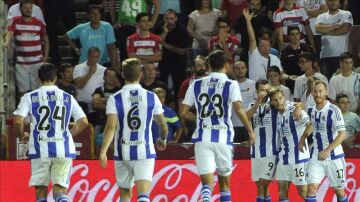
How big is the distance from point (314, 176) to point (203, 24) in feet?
18.0

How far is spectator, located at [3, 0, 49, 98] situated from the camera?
23250 mm

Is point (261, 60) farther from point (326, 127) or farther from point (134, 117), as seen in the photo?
point (134, 117)

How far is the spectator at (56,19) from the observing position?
971 inches

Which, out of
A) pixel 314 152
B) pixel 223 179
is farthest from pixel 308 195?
pixel 223 179

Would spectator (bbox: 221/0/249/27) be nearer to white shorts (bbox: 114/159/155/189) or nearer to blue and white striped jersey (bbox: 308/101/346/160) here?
blue and white striped jersey (bbox: 308/101/346/160)

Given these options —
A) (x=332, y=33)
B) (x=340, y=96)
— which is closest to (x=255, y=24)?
(x=332, y=33)

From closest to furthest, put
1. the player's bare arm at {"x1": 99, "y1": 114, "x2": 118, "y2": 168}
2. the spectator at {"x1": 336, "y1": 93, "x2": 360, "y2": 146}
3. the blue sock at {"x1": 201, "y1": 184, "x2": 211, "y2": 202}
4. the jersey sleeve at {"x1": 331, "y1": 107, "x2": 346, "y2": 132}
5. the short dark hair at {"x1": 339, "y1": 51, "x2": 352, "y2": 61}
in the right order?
the player's bare arm at {"x1": 99, "y1": 114, "x2": 118, "y2": 168} < the blue sock at {"x1": 201, "y1": 184, "x2": 211, "y2": 202} < the jersey sleeve at {"x1": 331, "y1": 107, "x2": 346, "y2": 132} < the spectator at {"x1": 336, "y1": 93, "x2": 360, "y2": 146} < the short dark hair at {"x1": 339, "y1": 51, "x2": 352, "y2": 61}

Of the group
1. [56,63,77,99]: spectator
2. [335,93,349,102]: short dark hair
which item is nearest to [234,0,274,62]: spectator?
[335,93,349,102]: short dark hair

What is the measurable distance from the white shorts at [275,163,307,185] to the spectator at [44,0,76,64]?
6828mm

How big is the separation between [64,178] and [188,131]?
4.49 metres

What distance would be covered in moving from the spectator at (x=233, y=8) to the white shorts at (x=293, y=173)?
208 inches

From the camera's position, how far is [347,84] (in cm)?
2162

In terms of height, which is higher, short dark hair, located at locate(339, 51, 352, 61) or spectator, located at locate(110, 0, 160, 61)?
spectator, located at locate(110, 0, 160, 61)

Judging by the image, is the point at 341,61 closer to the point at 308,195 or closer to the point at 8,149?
the point at 308,195
